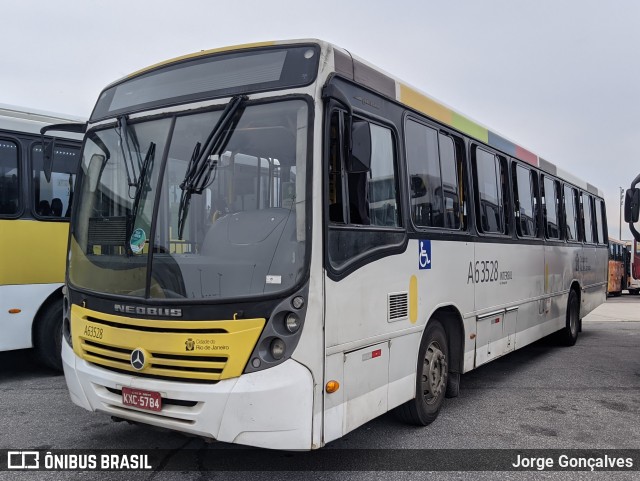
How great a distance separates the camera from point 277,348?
360 cm

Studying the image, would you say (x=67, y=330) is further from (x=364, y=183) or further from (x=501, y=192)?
(x=501, y=192)

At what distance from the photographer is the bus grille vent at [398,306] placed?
14.9 ft

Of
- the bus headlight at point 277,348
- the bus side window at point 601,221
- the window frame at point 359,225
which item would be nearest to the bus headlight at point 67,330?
the bus headlight at point 277,348

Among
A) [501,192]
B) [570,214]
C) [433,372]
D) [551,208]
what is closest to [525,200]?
[501,192]

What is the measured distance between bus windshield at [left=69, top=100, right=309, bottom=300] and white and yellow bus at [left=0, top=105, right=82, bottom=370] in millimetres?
2950

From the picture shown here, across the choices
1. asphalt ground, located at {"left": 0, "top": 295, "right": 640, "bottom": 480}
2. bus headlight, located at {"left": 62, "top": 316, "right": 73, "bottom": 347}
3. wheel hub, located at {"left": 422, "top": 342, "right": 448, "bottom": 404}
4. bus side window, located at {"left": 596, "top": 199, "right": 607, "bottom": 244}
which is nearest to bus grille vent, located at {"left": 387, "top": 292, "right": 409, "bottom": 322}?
wheel hub, located at {"left": 422, "top": 342, "right": 448, "bottom": 404}

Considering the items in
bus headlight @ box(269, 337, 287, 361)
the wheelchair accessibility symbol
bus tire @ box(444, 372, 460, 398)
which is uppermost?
the wheelchair accessibility symbol

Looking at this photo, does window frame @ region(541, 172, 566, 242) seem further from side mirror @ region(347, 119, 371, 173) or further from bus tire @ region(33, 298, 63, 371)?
bus tire @ region(33, 298, 63, 371)

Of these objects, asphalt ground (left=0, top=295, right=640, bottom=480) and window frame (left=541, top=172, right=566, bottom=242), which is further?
window frame (left=541, top=172, right=566, bottom=242)

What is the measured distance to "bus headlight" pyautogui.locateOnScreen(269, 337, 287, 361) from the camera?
359 centimetres

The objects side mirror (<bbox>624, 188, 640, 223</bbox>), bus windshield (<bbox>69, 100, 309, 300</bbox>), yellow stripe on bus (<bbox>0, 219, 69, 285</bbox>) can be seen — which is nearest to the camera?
bus windshield (<bbox>69, 100, 309, 300</bbox>)

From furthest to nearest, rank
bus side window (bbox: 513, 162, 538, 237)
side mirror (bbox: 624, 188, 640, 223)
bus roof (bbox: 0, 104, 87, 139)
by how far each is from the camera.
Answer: side mirror (bbox: 624, 188, 640, 223) < bus side window (bbox: 513, 162, 538, 237) < bus roof (bbox: 0, 104, 87, 139)

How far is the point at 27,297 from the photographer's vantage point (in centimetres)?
Answer: 684

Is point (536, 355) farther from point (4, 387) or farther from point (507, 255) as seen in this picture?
point (4, 387)
